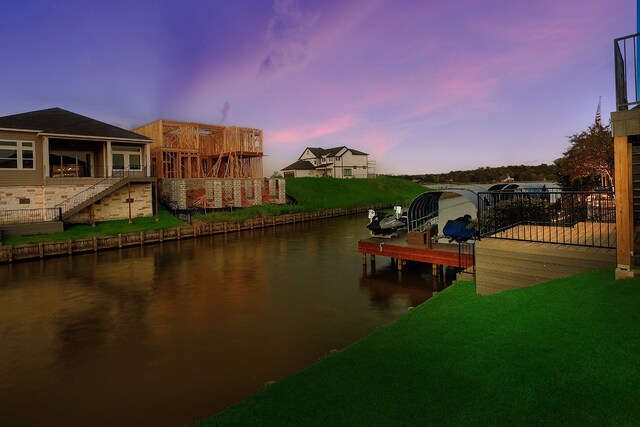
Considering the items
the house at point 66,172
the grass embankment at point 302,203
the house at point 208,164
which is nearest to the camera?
the grass embankment at point 302,203

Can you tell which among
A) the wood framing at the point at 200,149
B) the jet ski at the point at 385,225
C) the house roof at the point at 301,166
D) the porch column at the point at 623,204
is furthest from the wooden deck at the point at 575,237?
the house roof at the point at 301,166

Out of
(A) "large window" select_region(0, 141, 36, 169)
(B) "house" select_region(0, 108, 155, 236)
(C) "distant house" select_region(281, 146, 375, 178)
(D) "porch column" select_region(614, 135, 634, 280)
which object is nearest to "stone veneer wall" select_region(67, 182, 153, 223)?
(B) "house" select_region(0, 108, 155, 236)

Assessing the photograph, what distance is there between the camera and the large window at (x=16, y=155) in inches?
1140

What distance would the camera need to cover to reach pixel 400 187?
80.7 metres

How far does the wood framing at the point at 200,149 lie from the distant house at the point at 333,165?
3947cm

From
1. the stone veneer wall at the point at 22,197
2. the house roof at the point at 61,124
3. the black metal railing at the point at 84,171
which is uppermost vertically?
the house roof at the point at 61,124

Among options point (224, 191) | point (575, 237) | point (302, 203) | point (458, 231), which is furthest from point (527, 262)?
point (302, 203)

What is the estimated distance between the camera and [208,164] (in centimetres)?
4825

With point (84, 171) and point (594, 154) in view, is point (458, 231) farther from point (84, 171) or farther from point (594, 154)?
point (84, 171)

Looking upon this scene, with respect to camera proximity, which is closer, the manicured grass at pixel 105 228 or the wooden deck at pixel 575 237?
the wooden deck at pixel 575 237

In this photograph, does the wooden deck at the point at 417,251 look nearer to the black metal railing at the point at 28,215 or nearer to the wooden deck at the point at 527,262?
the wooden deck at the point at 527,262

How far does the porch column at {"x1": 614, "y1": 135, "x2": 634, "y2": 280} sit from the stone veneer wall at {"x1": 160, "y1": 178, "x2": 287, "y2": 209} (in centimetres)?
3724

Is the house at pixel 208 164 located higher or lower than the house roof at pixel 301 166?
lower

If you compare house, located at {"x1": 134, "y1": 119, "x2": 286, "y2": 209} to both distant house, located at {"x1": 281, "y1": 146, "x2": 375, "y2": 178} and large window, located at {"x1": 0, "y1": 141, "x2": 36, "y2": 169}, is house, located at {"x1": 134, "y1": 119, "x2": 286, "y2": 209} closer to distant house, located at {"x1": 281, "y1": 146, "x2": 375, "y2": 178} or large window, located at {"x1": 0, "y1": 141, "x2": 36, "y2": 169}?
large window, located at {"x1": 0, "y1": 141, "x2": 36, "y2": 169}
